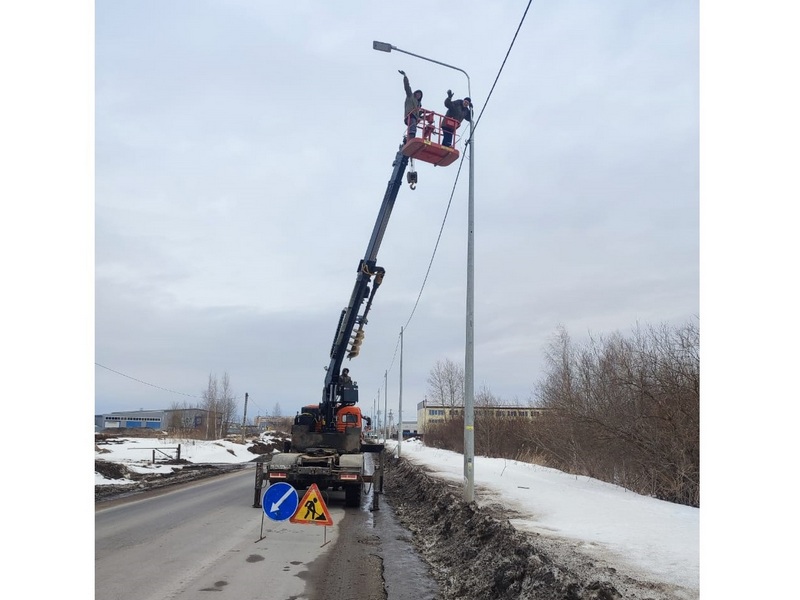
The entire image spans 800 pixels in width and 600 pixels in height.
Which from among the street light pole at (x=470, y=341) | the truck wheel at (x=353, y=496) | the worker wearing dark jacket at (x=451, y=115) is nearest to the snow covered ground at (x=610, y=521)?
the street light pole at (x=470, y=341)

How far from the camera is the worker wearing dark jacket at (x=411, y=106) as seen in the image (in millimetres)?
14414

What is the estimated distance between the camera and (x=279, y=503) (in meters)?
9.37

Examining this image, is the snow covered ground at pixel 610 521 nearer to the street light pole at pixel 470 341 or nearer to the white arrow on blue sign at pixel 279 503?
the street light pole at pixel 470 341

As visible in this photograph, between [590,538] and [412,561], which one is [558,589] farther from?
[412,561]

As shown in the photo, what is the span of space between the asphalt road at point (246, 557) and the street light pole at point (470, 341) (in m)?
1.76

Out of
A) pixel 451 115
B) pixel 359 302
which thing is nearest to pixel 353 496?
pixel 359 302

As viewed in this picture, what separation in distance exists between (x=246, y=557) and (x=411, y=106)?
35.1ft

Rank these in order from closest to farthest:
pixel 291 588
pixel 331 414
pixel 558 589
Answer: pixel 558 589, pixel 291 588, pixel 331 414

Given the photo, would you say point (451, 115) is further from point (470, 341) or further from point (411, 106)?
point (470, 341)

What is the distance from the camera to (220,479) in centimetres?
2397

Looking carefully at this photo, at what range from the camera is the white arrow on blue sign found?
9.34m

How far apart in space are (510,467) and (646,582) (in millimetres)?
16601

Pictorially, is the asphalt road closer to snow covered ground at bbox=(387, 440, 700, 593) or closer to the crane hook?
snow covered ground at bbox=(387, 440, 700, 593)
